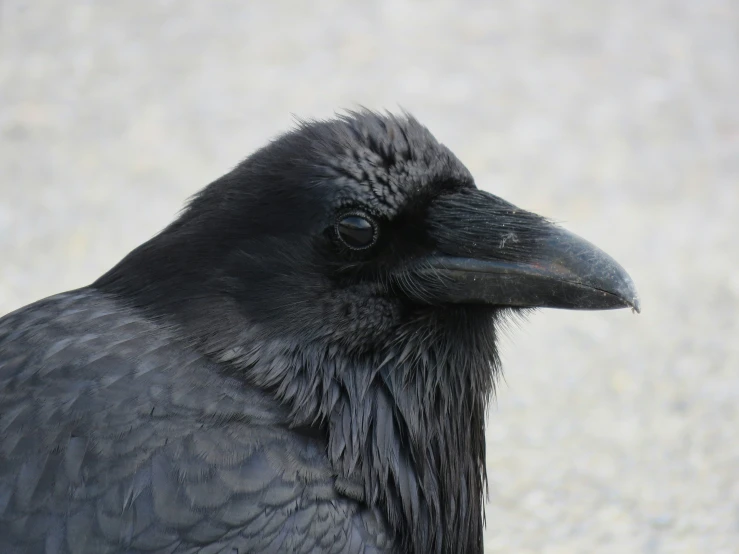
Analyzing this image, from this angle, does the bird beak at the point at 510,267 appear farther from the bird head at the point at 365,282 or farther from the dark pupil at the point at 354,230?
the dark pupil at the point at 354,230

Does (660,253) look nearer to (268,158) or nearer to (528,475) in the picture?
(528,475)

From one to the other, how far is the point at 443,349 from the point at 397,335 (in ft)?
0.52

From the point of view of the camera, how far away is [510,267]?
286 cm

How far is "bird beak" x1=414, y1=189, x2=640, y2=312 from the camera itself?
2840mm

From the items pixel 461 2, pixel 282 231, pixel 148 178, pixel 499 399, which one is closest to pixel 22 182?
pixel 148 178

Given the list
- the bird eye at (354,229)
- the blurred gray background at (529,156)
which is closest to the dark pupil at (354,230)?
the bird eye at (354,229)

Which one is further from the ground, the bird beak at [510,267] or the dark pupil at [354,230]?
the dark pupil at [354,230]

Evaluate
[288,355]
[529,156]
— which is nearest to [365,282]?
[288,355]

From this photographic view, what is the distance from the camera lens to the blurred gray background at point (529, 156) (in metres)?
5.19

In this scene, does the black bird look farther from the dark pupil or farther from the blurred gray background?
the blurred gray background

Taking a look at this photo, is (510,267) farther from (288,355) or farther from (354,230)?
(288,355)

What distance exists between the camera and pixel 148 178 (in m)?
6.92

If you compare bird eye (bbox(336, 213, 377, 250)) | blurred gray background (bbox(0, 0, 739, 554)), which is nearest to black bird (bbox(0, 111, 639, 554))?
→ bird eye (bbox(336, 213, 377, 250))

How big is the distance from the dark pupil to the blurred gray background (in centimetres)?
238
